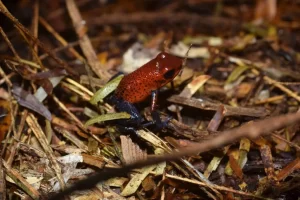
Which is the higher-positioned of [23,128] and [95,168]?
[23,128]

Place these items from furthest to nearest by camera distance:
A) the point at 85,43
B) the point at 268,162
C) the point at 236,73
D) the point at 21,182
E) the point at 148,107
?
the point at 85,43, the point at 236,73, the point at 148,107, the point at 268,162, the point at 21,182

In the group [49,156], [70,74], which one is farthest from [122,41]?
[49,156]

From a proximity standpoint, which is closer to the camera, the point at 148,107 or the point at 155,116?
the point at 155,116

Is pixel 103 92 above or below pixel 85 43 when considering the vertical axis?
below

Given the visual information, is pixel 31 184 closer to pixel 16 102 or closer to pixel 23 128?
pixel 23 128

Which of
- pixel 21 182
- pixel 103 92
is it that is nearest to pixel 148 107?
pixel 103 92

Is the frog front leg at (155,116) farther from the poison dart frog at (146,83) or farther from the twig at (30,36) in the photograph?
the twig at (30,36)

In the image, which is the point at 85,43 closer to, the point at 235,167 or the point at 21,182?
the point at 21,182

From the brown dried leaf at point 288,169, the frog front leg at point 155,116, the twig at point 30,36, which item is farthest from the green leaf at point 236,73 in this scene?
the twig at point 30,36
